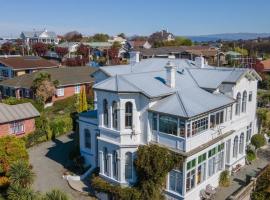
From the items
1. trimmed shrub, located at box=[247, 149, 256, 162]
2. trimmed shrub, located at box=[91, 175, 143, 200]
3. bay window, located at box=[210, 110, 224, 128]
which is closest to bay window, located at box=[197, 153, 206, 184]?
bay window, located at box=[210, 110, 224, 128]

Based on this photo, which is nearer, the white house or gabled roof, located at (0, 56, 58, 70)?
the white house

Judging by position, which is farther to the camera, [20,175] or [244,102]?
[244,102]

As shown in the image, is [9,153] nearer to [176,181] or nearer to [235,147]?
[176,181]

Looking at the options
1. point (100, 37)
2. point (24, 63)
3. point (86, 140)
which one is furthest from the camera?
point (100, 37)

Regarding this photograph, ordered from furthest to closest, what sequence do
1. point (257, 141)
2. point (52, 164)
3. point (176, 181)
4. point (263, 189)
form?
1. point (257, 141)
2. point (52, 164)
3. point (176, 181)
4. point (263, 189)

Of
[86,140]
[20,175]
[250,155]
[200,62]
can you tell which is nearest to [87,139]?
[86,140]

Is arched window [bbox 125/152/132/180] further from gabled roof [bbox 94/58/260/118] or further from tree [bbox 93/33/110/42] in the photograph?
tree [bbox 93/33/110/42]

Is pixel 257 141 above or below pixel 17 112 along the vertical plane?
below
